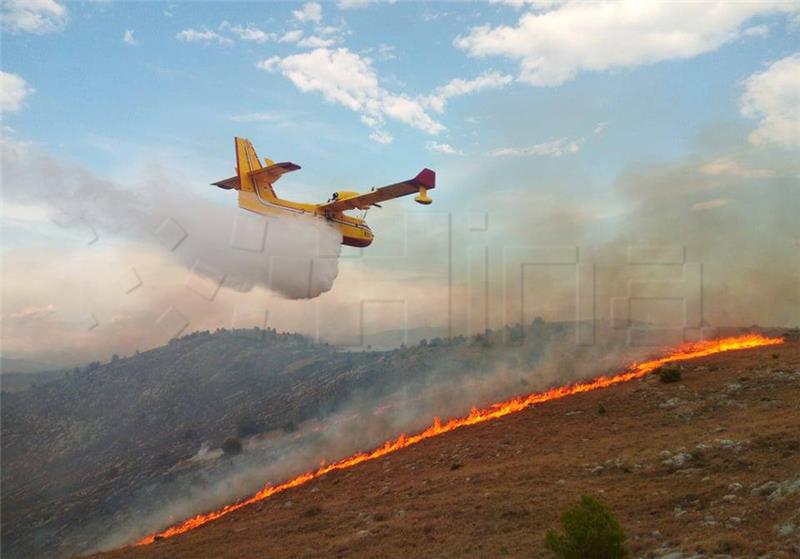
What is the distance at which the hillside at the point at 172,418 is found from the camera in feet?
208

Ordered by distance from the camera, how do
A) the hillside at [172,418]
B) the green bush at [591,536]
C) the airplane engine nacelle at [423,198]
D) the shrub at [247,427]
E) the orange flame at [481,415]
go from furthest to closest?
the shrub at [247,427] < the hillside at [172,418] < the orange flame at [481,415] < the airplane engine nacelle at [423,198] < the green bush at [591,536]

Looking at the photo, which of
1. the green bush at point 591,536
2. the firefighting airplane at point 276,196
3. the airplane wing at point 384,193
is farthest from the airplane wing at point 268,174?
the green bush at point 591,536

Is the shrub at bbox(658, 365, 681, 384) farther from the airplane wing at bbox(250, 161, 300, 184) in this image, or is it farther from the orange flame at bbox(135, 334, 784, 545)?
the airplane wing at bbox(250, 161, 300, 184)

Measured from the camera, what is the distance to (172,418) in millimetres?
100062

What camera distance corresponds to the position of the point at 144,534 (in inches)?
2058

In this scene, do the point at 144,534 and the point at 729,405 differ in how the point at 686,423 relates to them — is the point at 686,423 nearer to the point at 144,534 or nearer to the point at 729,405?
the point at 729,405

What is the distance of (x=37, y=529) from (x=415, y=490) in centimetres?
5731

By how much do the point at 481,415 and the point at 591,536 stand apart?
3162 cm

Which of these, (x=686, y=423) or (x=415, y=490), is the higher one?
(x=686, y=423)

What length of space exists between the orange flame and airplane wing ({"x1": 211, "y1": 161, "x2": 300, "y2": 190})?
20919mm

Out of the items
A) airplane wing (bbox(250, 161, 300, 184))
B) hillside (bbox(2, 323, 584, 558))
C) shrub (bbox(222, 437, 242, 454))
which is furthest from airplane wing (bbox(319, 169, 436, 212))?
shrub (bbox(222, 437, 242, 454))

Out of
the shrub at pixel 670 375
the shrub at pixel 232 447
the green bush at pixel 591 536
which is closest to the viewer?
the green bush at pixel 591 536

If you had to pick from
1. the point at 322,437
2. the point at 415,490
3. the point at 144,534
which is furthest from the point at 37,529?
the point at 415,490

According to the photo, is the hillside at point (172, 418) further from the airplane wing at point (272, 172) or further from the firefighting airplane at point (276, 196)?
the airplane wing at point (272, 172)
